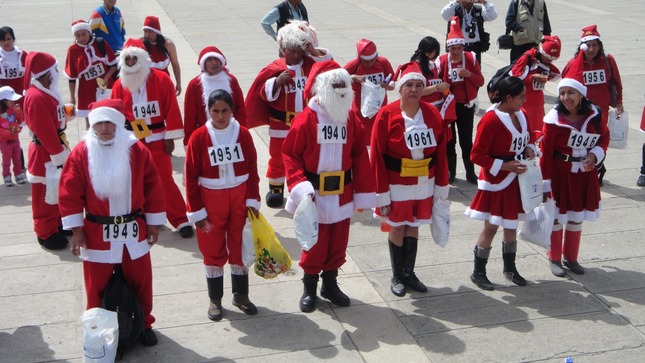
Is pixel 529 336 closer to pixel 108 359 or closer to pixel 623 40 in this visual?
pixel 108 359

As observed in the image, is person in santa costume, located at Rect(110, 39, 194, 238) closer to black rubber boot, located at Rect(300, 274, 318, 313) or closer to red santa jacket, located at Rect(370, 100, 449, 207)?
black rubber boot, located at Rect(300, 274, 318, 313)

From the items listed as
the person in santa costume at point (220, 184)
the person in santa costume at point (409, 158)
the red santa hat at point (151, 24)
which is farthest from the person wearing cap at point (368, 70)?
the red santa hat at point (151, 24)

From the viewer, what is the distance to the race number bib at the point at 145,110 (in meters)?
8.01

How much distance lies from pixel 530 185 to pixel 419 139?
973 mm

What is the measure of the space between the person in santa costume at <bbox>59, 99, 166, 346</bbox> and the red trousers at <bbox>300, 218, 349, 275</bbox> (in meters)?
1.21

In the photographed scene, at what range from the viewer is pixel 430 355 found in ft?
19.8

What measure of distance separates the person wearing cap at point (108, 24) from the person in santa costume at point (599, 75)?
21.6ft

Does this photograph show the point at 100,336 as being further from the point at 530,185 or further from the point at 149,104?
the point at 530,185

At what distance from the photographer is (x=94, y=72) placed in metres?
10.5

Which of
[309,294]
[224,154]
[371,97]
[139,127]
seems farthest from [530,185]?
[139,127]

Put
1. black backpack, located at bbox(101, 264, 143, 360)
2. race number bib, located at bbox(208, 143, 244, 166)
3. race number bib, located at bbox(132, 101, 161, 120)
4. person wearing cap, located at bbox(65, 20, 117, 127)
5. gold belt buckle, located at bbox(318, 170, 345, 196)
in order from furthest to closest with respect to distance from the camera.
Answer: person wearing cap, located at bbox(65, 20, 117, 127) → race number bib, located at bbox(132, 101, 161, 120) → gold belt buckle, located at bbox(318, 170, 345, 196) → race number bib, located at bbox(208, 143, 244, 166) → black backpack, located at bbox(101, 264, 143, 360)

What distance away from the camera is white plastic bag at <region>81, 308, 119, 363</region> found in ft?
18.4

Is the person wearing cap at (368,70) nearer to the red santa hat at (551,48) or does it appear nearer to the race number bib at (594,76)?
the red santa hat at (551,48)

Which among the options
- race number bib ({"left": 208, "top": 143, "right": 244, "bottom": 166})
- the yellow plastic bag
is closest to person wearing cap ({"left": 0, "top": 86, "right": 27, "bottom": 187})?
race number bib ({"left": 208, "top": 143, "right": 244, "bottom": 166})
